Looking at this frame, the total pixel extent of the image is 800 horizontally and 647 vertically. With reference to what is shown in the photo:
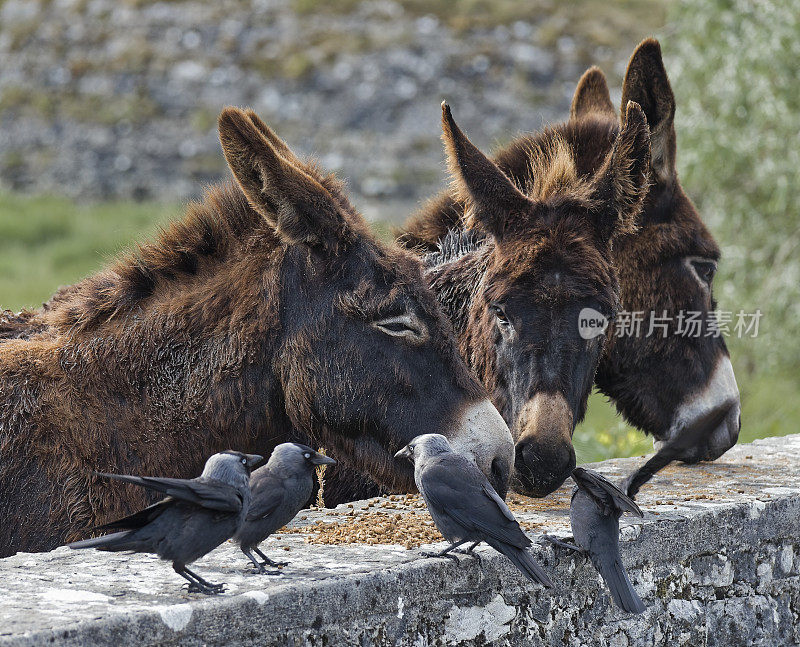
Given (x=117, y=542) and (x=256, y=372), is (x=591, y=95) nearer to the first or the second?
(x=256, y=372)

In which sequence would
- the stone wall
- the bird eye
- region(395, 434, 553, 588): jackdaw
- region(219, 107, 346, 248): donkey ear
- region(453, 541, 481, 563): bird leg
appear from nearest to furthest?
region(395, 434, 553, 588): jackdaw, region(453, 541, 481, 563): bird leg, region(219, 107, 346, 248): donkey ear, the bird eye, the stone wall

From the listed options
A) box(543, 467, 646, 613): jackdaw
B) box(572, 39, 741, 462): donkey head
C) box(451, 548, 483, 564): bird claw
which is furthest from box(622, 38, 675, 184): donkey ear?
box(451, 548, 483, 564): bird claw

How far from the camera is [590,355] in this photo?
4156 millimetres

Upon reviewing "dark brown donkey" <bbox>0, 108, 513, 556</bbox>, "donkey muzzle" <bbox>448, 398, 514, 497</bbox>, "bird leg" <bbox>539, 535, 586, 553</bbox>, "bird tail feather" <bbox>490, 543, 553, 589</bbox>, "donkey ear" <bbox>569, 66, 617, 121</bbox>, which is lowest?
"bird leg" <bbox>539, 535, 586, 553</bbox>

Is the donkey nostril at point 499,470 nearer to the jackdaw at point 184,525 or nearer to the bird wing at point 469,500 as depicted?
the bird wing at point 469,500

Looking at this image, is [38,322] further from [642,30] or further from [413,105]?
[642,30]

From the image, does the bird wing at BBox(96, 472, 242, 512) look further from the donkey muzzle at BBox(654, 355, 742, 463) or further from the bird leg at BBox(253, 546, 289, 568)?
the donkey muzzle at BBox(654, 355, 742, 463)

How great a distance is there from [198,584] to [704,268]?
3.58 m

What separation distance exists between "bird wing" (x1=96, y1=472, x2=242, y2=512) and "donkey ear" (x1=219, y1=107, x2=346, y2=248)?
125 cm

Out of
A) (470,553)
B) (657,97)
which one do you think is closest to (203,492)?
(470,553)

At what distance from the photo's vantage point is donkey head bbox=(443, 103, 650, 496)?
398cm

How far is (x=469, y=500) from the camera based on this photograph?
289 cm

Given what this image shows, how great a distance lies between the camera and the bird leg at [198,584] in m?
2.48

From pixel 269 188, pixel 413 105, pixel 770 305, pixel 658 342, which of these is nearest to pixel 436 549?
pixel 269 188
